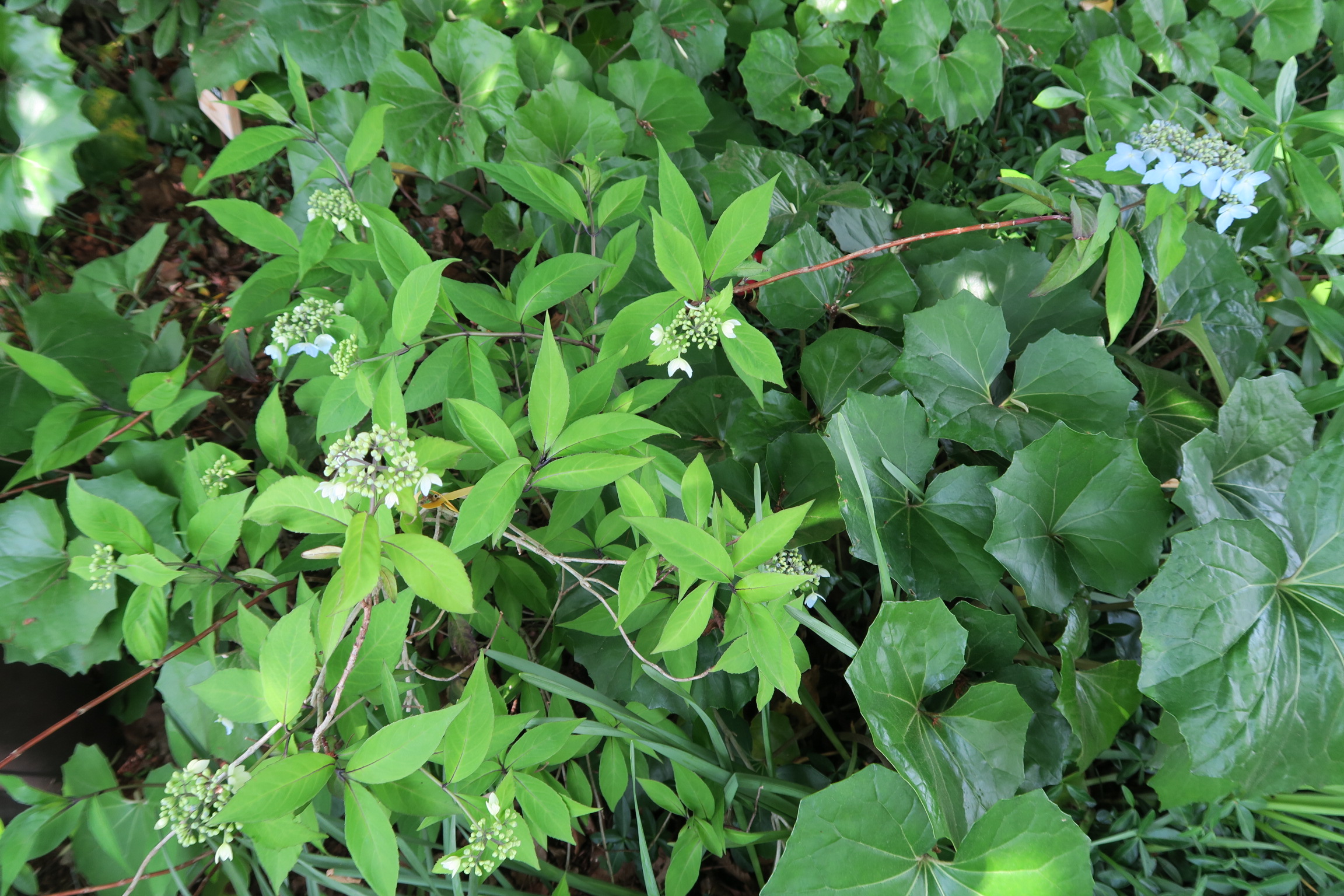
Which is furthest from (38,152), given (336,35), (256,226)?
(256,226)

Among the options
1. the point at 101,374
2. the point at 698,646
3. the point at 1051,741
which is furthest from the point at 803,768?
the point at 101,374

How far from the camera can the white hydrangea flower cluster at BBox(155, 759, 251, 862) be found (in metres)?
0.75

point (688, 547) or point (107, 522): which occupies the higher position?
point (688, 547)

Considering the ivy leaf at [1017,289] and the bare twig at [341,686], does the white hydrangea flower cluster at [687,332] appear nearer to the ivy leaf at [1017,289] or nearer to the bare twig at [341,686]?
the bare twig at [341,686]

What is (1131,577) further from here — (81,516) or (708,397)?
(81,516)

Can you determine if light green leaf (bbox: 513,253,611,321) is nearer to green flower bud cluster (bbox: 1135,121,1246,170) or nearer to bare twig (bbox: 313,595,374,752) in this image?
bare twig (bbox: 313,595,374,752)

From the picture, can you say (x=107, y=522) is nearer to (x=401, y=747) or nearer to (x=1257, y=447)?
(x=401, y=747)

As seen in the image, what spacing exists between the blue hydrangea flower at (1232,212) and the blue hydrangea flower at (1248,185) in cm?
2

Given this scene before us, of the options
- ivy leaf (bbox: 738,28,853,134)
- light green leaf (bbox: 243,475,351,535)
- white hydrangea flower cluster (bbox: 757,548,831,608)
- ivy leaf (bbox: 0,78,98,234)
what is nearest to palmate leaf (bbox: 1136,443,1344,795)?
white hydrangea flower cluster (bbox: 757,548,831,608)

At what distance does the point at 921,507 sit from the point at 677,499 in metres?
0.43

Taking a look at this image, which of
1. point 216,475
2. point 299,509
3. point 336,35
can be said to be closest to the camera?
point 299,509

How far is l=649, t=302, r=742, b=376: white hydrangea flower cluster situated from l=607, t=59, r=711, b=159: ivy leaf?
2.91 ft

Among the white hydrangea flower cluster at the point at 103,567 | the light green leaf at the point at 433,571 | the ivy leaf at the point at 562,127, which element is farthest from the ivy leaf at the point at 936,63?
the white hydrangea flower cluster at the point at 103,567

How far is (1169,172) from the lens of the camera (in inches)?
40.0
